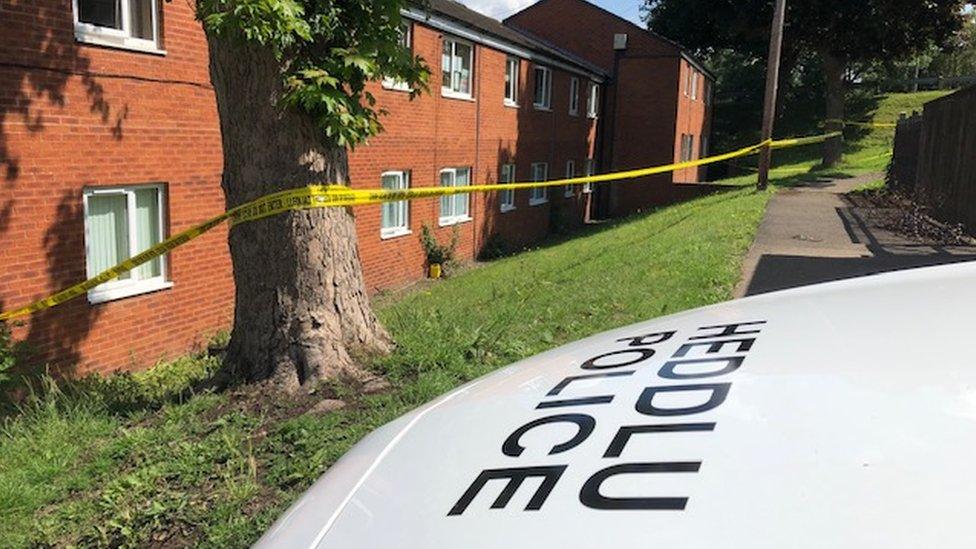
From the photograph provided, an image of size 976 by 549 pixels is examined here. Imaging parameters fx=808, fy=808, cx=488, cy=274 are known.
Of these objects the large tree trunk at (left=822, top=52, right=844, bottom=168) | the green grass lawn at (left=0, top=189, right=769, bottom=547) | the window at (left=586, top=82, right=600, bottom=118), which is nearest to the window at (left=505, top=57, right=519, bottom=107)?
the window at (left=586, top=82, right=600, bottom=118)

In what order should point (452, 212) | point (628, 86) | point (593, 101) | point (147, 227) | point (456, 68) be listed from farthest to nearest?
point (628, 86), point (593, 101), point (452, 212), point (456, 68), point (147, 227)

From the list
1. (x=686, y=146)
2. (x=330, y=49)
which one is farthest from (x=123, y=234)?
(x=686, y=146)

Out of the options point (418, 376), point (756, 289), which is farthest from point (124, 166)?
point (756, 289)

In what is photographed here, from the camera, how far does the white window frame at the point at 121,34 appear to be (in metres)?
8.05

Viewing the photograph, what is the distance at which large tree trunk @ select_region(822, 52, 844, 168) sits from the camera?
27938 mm

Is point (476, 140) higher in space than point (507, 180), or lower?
higher

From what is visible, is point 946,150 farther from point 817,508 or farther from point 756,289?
point 817,508

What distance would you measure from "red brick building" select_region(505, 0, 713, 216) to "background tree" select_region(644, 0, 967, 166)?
4.08 m

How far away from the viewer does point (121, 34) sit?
28.1 ft

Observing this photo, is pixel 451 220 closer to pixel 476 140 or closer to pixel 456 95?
pixel 476 140

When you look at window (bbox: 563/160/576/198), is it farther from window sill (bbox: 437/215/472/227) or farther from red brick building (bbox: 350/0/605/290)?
window sill (bbox: 437/215/472/227)

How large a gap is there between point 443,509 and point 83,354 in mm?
7844

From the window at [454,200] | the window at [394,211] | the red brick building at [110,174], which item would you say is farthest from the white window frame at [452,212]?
the red brick building at [110,174]

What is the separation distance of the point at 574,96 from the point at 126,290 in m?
19.4
